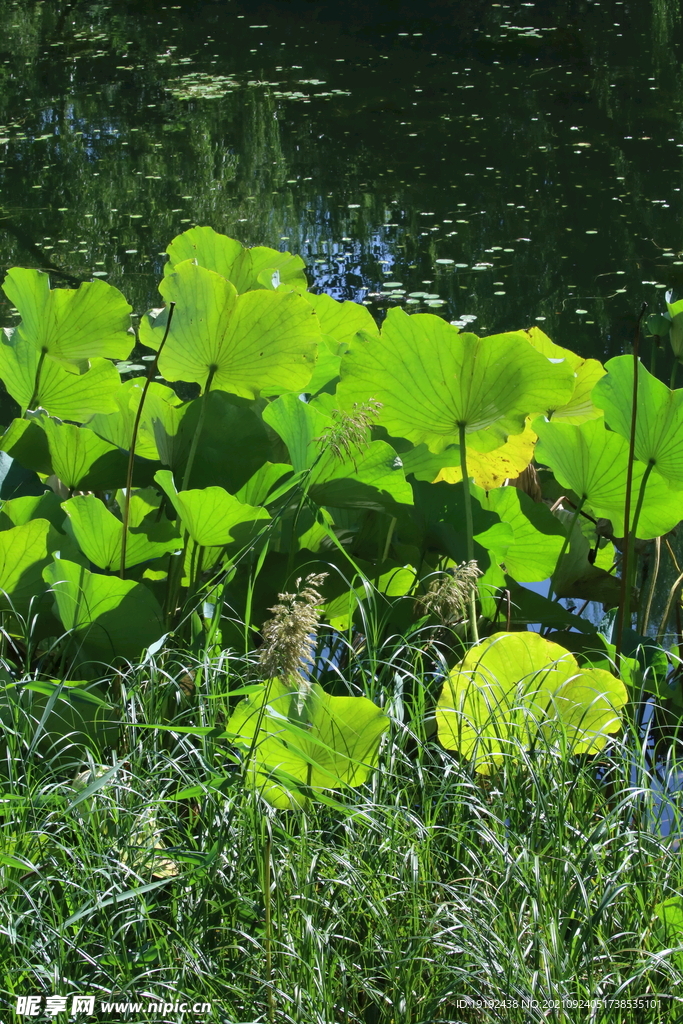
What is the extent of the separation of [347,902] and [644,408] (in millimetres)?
741

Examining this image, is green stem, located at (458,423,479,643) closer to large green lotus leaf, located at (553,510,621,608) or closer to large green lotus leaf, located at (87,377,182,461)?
large green lotus leaf, located at (553,510,621,608)

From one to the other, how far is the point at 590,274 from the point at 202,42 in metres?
6.56

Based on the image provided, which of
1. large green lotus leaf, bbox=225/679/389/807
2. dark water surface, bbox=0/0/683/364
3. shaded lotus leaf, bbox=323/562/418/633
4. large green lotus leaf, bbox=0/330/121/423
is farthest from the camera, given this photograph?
dark water surface, bbox=0/0/683/364

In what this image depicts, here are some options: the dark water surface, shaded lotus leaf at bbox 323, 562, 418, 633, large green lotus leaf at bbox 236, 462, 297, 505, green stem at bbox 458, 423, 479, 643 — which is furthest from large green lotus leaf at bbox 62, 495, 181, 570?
the dark water surface

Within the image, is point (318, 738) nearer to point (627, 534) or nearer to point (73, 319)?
point (627, 534)

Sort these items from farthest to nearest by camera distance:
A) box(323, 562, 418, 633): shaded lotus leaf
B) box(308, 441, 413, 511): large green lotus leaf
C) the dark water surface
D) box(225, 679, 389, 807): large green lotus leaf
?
the dark water surface → box(323, 562, 418, 633): shaded lotus leaf → box(308, 441, 413, 511): large green lotus leaf → box(225, 679, 389, 807): large green lotus leaf

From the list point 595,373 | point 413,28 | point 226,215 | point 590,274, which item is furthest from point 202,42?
point 595,373

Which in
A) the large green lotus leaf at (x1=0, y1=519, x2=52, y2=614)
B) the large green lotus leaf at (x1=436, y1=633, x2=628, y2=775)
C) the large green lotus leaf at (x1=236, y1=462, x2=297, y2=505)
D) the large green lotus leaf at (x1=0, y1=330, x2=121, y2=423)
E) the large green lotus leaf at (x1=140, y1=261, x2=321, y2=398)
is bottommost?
the large green lotus leaf at (x1=436, y1=633, x2=628, y2=775)

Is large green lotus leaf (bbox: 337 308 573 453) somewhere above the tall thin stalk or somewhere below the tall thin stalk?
above

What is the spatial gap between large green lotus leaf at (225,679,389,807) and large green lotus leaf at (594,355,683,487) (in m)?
0.53

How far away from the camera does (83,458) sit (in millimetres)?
1430

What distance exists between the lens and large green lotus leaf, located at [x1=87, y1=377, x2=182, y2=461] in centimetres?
→ 133

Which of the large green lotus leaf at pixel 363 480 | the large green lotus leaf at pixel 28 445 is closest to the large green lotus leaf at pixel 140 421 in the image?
the large green lotus leaf at pixel 28 445

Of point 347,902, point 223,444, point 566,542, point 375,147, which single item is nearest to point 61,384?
point 223,444
